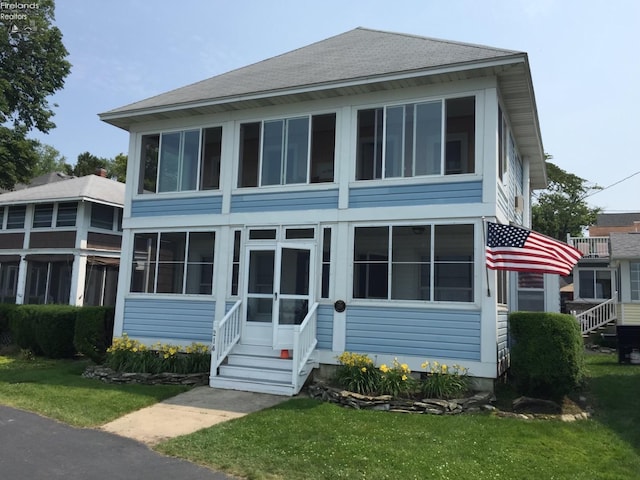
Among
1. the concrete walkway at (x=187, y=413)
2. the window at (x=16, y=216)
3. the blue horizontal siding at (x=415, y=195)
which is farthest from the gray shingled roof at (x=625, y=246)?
the window at (x=16, y=216)

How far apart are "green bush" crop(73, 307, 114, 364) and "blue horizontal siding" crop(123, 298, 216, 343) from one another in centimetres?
70

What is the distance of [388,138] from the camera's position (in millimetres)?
10773

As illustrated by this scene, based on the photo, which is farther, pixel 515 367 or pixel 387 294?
pixel 387 294

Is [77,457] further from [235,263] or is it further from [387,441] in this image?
[235,263]

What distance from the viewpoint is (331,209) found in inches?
436

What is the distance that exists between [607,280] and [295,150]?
22.8 m

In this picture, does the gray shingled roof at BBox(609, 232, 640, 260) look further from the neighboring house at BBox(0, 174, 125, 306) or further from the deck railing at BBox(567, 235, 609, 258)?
the neighboring house at BBox(0, 174, 125, 306)

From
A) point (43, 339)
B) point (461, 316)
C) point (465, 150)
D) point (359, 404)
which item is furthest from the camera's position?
point (43, 339)

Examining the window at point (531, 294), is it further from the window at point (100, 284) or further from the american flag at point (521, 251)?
the window at point (100, 284)

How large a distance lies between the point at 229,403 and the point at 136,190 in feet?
20.8

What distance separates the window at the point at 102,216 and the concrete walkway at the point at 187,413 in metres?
14.3

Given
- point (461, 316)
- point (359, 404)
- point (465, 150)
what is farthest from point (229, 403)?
point (465, 150)

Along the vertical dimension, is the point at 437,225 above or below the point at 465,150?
below

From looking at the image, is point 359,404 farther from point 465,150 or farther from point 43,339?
point 43,339
